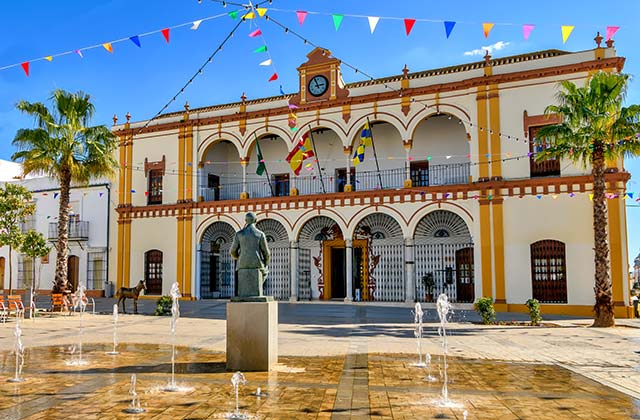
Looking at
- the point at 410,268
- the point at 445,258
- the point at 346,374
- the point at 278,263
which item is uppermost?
the point at 445,258

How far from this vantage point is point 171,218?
25750 mm

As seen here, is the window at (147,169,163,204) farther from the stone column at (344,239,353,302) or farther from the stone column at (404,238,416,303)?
the stone column at (404,238,416,303)

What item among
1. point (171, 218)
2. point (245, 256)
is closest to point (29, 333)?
point (245, 256)

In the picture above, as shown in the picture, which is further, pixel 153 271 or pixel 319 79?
pixel 153 271

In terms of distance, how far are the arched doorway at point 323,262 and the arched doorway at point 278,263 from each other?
645 mm

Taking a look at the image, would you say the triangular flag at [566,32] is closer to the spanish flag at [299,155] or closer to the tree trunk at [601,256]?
the tree trunk at [601,256]

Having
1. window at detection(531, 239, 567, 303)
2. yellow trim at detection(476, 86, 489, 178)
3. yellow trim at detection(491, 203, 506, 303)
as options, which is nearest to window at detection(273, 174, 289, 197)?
yellow trim at detection(476, 86, 489, 178)

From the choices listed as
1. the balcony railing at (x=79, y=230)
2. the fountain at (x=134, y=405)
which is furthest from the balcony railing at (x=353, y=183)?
the fountain at (x=134, y=405)

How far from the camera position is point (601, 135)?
15.2 metres

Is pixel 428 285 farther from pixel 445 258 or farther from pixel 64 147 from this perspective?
pixel 64 147

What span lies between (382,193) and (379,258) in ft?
9.76

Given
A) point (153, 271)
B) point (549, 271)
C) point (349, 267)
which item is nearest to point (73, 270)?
point (153, 271)

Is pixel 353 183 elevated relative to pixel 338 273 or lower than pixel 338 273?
elevated

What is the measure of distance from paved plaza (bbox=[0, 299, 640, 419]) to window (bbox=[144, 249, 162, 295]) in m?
11.5
